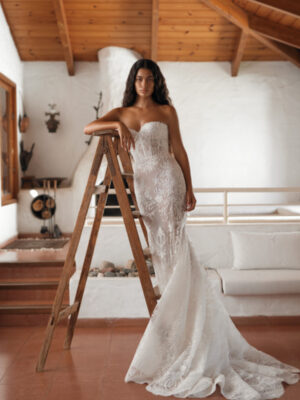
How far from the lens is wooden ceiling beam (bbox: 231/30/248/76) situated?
6.86 metres

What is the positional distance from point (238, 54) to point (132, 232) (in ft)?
16.7

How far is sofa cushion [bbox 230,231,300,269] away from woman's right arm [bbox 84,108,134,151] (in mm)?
2052

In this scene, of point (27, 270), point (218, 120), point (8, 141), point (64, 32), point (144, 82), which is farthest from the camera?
point (218, 120)

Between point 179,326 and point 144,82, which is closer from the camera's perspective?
point 179,326

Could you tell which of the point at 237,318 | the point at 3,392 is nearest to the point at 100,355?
the point at 3,392

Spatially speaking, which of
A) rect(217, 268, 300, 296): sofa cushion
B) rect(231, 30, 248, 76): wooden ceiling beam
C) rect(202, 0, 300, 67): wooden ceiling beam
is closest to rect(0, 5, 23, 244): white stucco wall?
rect(202, 0, 300, 67): wooden ceiling beam

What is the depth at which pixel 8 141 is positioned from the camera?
7.04m

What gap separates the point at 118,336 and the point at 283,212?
4.39 m

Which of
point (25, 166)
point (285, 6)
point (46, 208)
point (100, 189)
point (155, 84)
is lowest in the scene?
point (46, 208)

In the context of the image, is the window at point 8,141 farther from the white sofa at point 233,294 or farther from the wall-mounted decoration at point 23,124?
the white sofa at point 233,294

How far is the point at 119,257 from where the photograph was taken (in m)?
4.86

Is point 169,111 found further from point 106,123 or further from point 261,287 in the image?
point 261,287

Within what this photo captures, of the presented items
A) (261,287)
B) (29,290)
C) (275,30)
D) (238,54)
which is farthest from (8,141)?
(261,287)

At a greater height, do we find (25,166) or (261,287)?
(25,166)
